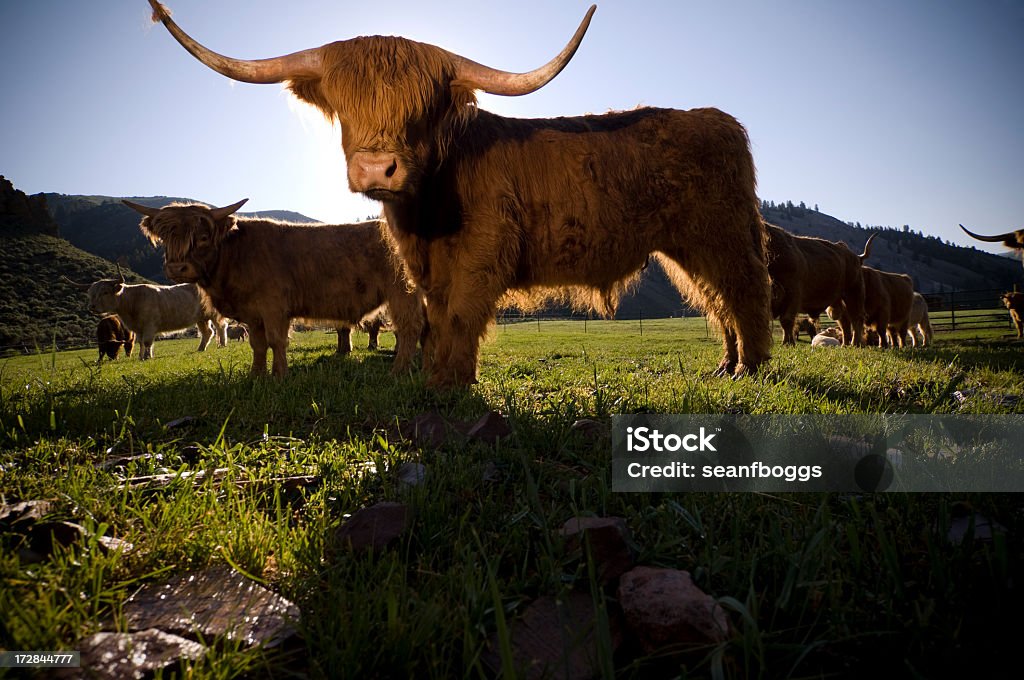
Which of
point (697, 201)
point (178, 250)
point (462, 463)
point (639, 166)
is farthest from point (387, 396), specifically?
point (178, 250)

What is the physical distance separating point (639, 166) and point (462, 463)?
375 centimetres

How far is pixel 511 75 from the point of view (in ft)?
13.1

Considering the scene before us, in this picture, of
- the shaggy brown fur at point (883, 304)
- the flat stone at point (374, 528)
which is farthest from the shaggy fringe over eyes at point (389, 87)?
the shaggy brown fur at point (883, 304)

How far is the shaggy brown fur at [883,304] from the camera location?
15.9m

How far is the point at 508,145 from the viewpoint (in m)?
4.54

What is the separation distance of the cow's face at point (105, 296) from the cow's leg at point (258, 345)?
16237 mm

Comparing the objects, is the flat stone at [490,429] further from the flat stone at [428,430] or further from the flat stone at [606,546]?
the flat stone at [606,546]

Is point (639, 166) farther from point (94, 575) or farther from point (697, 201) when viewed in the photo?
point (94, 575)

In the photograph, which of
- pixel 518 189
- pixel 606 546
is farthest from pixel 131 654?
pixel 518 189

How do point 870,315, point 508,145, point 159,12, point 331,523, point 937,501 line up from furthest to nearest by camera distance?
point 870,315, point 508,145, point 159,12, point 937,501, point 331,523

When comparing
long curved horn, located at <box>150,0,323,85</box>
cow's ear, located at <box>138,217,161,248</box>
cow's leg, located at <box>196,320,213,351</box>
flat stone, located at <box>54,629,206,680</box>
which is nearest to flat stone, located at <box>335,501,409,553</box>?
flat stone, located at <box>54,629,206,680</box>

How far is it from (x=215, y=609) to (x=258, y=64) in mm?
4344

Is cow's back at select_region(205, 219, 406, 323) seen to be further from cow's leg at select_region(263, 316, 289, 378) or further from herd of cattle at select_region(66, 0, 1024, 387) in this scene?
herd of cattle at select_region(66, 0, 1024, 387)

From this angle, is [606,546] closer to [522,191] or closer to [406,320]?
[522,191]
